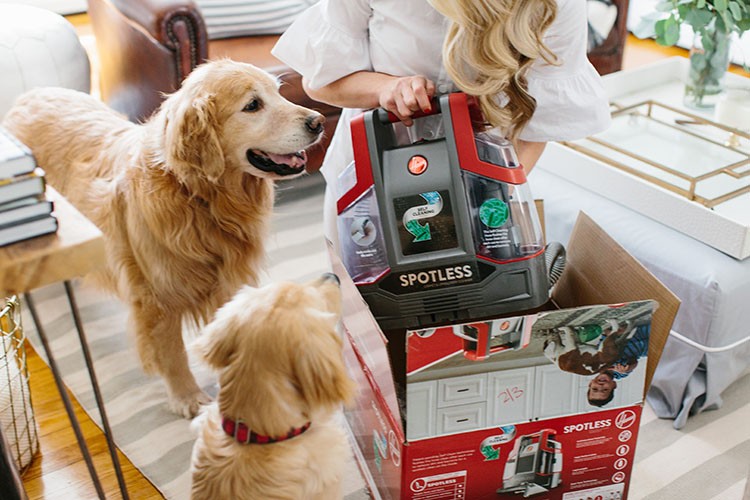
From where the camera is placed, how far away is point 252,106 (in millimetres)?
1562

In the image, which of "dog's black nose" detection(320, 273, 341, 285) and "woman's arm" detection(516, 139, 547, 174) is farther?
"woman's arm" detection(516, 139, 547, 174)

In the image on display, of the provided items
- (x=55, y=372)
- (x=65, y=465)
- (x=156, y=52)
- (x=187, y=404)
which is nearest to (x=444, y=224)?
(x=55, y=372)

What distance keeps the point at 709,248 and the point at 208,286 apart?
115 centimetres

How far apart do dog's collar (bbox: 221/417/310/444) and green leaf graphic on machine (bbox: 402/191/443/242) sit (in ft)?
1.14

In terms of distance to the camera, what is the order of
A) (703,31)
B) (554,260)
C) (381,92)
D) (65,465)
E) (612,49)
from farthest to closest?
(612,49) → (703,31) → (65,465) → (554,260) → (381,92)

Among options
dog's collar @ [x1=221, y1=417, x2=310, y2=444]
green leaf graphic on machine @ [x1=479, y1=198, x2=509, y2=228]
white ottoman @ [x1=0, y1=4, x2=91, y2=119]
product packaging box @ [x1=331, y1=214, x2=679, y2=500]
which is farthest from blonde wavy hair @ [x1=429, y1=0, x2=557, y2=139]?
white ottoman @ [x1=0, y1=4, x2=91, y2=119]

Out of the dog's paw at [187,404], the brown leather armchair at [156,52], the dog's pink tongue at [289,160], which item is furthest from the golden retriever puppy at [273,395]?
the brown leather armchair at [156,52]

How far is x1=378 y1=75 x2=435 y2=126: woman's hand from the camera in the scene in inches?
48.7

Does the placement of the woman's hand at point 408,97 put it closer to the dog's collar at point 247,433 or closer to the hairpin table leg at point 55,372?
the dog's collar at point 247,433

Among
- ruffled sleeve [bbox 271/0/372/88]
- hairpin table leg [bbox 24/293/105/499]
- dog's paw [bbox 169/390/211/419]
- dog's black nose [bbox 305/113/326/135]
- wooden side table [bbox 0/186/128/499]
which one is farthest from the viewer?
dog's paw [bbox 169/390/211/419]

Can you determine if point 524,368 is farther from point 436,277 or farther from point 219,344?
point 219,344

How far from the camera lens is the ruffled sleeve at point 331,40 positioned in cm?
138

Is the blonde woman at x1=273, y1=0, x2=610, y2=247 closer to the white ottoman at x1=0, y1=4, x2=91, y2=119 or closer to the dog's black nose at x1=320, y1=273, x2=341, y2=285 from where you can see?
the dog's black nose at x1=320, y1=273, x2=341, y2=285

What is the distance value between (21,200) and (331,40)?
713 millimetres
